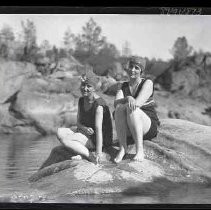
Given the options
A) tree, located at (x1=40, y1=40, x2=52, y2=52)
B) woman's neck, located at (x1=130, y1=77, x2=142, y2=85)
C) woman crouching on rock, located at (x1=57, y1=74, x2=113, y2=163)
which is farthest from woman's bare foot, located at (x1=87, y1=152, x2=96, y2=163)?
tree, located at (x1=40, y1=40, x2=52, y2=52)

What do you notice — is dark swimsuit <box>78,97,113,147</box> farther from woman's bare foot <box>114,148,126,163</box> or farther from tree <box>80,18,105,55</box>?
tree <box>80,18,105,55</box>

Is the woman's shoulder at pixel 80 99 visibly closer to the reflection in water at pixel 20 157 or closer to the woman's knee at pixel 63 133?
the woman's knee at pixel 63 133

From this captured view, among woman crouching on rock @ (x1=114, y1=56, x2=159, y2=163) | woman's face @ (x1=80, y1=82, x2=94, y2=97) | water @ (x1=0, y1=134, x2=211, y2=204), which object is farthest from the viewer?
woman's face @ (x1=80, y1=82, x2=94, y2=97)

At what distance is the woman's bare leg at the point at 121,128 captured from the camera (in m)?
3.80

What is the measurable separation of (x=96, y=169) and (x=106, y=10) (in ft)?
3.87

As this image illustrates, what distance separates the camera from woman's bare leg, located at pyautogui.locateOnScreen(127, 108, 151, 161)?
12.4 feet

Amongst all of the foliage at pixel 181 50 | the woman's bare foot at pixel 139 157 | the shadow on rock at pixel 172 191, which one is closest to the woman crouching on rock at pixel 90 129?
the woman's bare foot at pixel 139 157

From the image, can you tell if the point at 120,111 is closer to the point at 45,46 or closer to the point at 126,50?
the point at 126,50

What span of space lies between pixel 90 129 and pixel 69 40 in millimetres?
697

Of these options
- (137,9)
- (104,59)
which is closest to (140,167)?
(104,59)

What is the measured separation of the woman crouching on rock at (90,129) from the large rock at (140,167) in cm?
6

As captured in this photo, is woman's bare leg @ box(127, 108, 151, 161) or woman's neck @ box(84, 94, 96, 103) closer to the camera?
woman's bare leg @ box(127, 108, 151, 161)

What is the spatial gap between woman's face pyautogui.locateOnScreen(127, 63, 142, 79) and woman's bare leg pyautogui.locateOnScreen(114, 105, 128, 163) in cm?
26

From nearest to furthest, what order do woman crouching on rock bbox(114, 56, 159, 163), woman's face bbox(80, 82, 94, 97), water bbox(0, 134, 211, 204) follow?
water bbox(0, 134, 211, 204), woman crouching on rock bbox(114, 56, 159, 163), woman's face bbox(80, 82, 94, 97)
